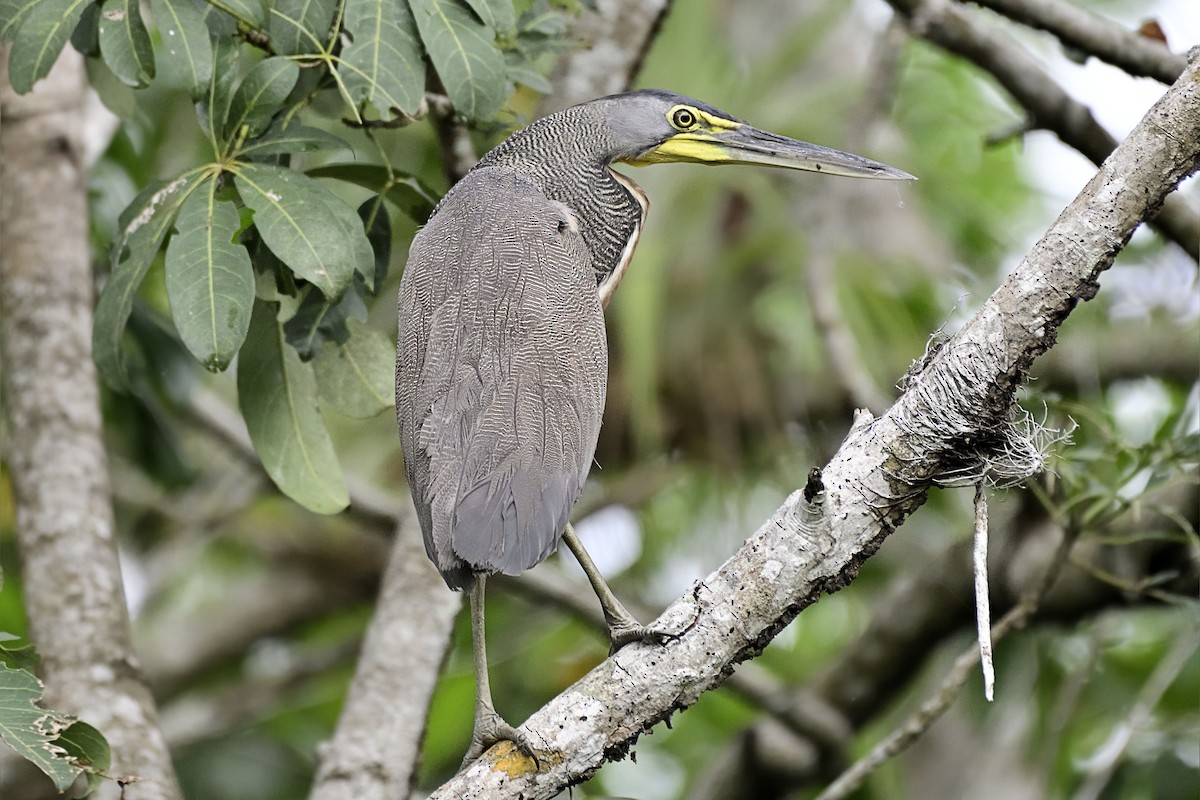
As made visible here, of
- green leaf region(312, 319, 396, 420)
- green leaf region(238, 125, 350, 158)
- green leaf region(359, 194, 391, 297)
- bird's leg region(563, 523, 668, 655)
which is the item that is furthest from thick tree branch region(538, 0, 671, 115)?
bird's leg region(563, 523, 668, 655)

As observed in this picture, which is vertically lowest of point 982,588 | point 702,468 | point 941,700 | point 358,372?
point 702,468

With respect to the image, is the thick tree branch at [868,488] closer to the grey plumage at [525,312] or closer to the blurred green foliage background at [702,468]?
the grey plumage at [525,312]

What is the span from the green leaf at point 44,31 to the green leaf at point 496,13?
2.16 feet

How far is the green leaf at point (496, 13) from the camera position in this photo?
2381 mm

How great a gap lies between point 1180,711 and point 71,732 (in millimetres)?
3309

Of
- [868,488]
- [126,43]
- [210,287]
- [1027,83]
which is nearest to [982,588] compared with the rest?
[868,488]

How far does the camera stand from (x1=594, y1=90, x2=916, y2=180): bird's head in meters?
2.72

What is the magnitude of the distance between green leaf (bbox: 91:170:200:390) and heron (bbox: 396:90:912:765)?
1.45ft

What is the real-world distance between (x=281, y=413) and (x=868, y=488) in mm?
1246

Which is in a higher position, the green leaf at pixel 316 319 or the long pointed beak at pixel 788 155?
the long pointed beak at pixel 788 155

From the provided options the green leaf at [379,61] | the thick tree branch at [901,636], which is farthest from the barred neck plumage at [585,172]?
the thick tree branch at [901,636]

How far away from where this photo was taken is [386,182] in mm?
2781

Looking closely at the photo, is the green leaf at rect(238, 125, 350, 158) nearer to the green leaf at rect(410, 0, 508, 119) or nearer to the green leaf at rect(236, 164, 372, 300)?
the green leaf at rect(236, 164, 372, 300)

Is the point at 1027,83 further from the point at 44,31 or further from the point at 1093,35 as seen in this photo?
the point at 44,31
